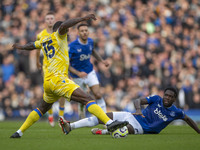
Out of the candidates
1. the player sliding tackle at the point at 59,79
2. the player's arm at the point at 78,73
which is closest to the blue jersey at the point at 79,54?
the player's arm at the point at 78,73

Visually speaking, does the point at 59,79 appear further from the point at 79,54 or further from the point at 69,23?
the point at 79,54

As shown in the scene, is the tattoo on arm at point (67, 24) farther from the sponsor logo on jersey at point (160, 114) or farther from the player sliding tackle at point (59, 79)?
the sponsor logo on jersey at point (160, 114)

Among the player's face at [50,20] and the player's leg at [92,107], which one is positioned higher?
the player's face at [50,20]

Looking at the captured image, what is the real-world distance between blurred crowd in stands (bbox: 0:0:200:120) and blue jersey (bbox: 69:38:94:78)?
5.49m

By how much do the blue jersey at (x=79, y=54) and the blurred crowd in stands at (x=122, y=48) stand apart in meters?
5.49

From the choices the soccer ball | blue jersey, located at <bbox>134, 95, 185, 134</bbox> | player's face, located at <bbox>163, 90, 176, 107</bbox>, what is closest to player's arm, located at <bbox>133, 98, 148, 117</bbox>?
blue jersey, located at <bbox>134, 95, 185, 134</bbox>

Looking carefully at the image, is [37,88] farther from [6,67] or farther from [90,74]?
[90,74]

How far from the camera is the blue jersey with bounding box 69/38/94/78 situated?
39.9 ft

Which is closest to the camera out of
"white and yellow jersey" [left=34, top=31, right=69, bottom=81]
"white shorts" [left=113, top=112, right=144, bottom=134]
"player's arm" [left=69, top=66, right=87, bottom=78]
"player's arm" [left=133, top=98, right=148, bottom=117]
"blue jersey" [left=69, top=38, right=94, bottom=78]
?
"white and yellow jersey" [left=34, top=31, right=69, bottom=81]

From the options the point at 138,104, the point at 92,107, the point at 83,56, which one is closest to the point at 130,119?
the point at 138,104

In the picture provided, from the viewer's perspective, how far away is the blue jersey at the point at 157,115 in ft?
29.9

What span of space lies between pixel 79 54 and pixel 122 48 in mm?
8036

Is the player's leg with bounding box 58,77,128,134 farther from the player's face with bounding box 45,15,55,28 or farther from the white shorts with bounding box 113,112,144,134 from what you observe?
the player's face with bounding box 45,15,55,28

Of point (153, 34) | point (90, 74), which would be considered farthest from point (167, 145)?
point (153, 34)
